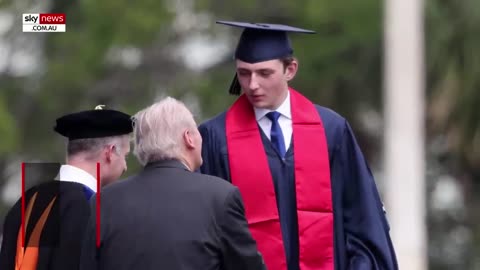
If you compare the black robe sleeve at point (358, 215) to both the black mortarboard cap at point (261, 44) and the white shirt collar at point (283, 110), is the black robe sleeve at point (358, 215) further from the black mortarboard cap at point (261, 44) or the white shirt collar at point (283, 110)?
the black mortarboard cap at point (261, 44)

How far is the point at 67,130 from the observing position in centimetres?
818

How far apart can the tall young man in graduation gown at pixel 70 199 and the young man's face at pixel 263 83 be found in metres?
0.58

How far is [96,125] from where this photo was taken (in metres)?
8.12

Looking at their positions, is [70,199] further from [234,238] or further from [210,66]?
[210,66]

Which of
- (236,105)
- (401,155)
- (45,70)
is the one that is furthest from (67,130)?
(45,70)

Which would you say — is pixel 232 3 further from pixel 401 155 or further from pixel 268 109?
pixel 268 109

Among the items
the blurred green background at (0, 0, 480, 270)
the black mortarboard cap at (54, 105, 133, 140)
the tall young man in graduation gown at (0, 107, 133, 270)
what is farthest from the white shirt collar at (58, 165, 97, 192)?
the blurred green background at (0, 0, 480, 270)

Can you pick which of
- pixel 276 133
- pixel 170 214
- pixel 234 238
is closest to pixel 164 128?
pixel 170 214

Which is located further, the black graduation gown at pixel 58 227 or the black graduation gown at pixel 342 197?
the black graduation gown at pixel 342 197

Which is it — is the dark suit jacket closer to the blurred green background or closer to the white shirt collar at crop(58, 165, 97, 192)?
the white shirt collar at crop(58, 165, 97, 192)

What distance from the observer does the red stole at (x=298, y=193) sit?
27.3 ft

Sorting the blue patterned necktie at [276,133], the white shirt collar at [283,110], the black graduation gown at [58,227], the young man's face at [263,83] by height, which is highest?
the young man's face at [263,83]

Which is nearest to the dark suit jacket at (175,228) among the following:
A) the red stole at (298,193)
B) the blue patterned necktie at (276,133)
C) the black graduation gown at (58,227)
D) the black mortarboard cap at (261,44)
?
the black graduation gown at (58,227)

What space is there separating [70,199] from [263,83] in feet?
3.37
